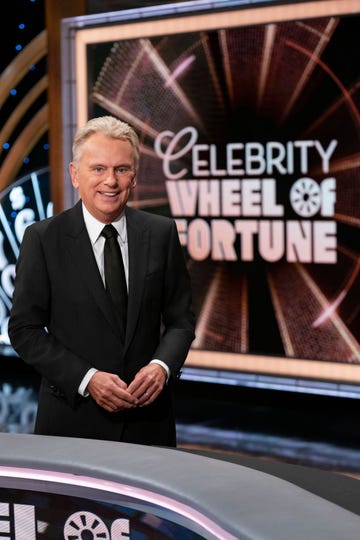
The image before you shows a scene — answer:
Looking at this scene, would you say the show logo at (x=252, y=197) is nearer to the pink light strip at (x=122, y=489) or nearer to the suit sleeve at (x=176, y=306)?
the suit sleeve at (x=176, y=306)

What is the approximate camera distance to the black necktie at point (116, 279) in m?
2.05

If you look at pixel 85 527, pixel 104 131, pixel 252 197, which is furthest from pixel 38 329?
pixel 252 197

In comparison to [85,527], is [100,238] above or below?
above

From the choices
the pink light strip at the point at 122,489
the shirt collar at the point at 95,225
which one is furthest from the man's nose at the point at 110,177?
the pink light strip at the point at 122,489

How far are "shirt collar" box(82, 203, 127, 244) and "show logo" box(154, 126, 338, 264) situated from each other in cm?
343

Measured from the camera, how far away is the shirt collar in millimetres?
2070

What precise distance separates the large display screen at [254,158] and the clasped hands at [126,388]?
3.47 meters

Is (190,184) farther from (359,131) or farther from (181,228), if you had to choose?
(359,131)

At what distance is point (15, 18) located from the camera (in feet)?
22.1

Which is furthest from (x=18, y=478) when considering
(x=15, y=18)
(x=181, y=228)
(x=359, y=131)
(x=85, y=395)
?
(x=15, y=18)

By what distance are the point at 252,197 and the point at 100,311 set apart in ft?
12.2

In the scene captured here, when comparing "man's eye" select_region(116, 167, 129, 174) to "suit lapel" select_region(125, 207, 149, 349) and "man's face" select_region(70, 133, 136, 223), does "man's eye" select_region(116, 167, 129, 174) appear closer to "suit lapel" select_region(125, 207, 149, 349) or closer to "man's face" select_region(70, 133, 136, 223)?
"man's face" select_region(70, 133, 136, 223)

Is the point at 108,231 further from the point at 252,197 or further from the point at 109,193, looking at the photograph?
the point at 252,197

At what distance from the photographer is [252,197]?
5.66m
